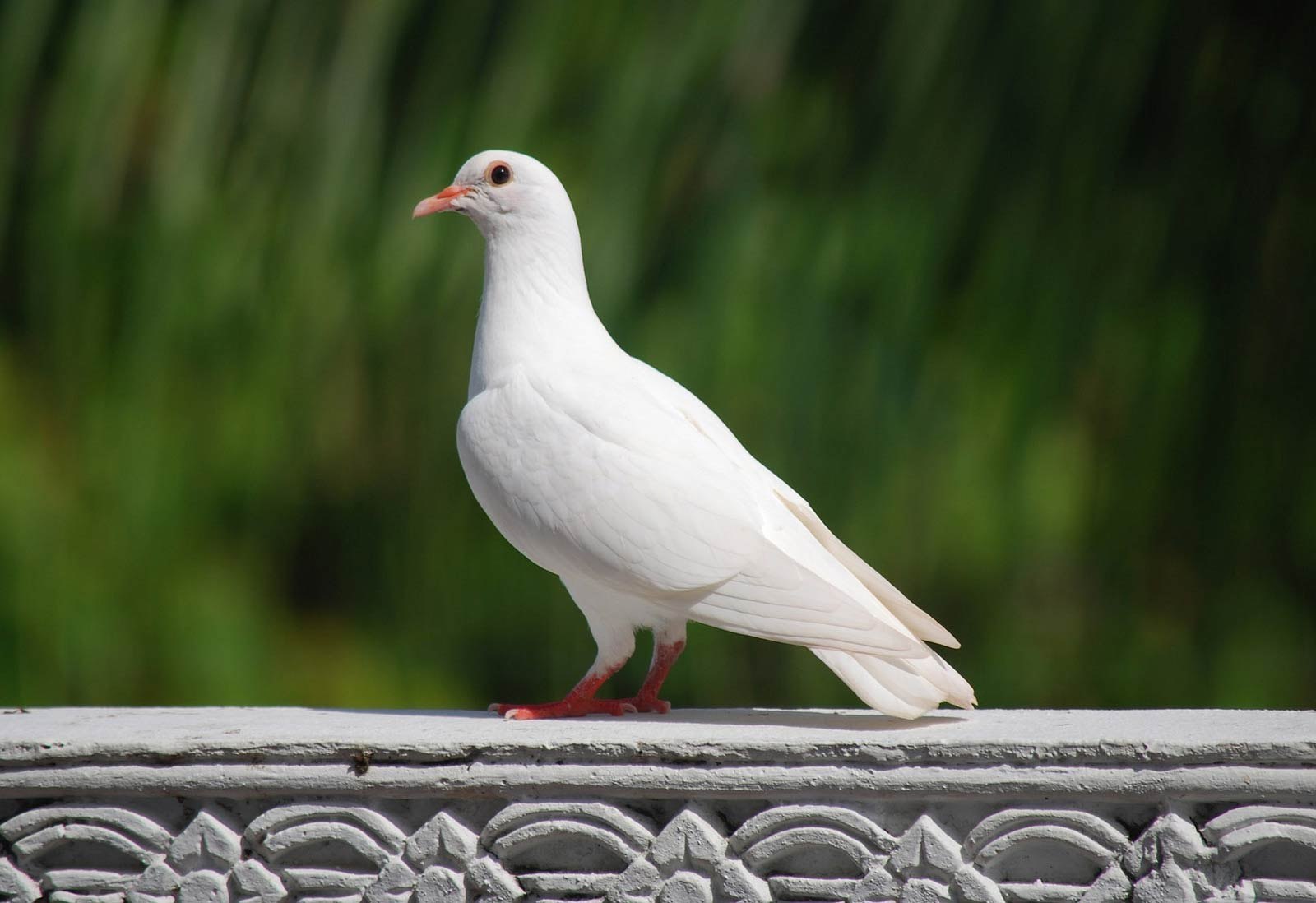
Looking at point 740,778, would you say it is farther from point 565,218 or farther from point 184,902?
point 565,218

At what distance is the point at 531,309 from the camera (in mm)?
2273

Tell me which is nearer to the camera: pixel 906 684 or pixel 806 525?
pixel 906 684

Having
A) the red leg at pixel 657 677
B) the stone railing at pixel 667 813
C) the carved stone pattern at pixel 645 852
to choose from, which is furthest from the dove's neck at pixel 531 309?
the carved stone pattern at pixel 645 852

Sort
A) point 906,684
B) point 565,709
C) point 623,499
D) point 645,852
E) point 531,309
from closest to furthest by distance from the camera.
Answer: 1. point 645,852
2. point 906,684
3. point 623,499
4. point 565,709
5. point 531,309

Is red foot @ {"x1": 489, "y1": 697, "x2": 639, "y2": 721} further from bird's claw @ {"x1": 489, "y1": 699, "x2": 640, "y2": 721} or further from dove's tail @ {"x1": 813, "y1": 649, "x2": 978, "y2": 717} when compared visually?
dove's tail @ {"x1": 813, "y1": 649, "x2": 978, "y2": 717}

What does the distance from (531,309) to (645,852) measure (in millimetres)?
1002

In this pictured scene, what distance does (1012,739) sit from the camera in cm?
169

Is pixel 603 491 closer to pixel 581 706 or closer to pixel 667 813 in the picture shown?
pixel 581 706

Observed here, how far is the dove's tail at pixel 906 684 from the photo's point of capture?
190 centimetres

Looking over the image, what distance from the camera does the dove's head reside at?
7.50ft

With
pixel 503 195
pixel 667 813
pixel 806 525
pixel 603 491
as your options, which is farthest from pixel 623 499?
pixel 503 195

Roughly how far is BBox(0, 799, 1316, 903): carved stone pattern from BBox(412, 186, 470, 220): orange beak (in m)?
1.07

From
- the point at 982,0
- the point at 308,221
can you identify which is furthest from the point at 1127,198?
the point at 308,221

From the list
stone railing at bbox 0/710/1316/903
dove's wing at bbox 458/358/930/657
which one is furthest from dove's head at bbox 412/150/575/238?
stone railing at bbox 0/710/1316/903
